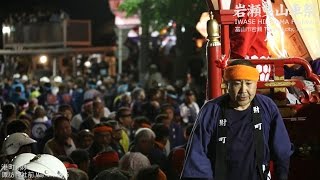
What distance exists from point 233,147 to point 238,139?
71 millimetres

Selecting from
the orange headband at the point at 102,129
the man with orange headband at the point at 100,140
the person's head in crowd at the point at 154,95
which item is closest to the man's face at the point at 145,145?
the man with orange headband at the point at 100,140

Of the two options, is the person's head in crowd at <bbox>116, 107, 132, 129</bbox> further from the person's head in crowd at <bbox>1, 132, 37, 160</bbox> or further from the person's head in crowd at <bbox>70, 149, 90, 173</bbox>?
the person's head in crowd at <bbox>1, 132, 37, 160</bbox>

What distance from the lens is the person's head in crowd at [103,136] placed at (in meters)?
8.76

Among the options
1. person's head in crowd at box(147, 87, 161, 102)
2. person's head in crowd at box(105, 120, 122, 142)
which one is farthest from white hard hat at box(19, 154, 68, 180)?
person's head in crowd at box(147, 87, 161, 102)

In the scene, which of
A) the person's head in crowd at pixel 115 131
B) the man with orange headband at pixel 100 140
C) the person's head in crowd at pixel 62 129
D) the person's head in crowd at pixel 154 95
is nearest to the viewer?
the man with orange headband at pixel 100 140

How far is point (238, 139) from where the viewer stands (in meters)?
4.96

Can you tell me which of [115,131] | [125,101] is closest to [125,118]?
[115,131]

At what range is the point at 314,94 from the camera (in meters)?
6.27

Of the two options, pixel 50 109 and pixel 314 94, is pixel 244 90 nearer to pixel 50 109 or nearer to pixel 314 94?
pixel 314 94

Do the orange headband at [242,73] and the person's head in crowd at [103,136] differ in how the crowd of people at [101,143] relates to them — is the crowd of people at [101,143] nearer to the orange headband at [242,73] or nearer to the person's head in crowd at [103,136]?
the person's head in crowd at [103,136]

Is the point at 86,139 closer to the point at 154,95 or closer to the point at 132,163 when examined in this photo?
the point at 132,163

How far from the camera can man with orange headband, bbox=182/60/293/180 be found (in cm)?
492

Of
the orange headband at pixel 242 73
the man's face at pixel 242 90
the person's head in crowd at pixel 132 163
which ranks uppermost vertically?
the orange headband at pixel 242 73

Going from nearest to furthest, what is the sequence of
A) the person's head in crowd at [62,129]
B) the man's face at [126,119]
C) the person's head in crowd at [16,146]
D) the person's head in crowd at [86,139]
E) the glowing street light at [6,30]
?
1. the person's head in crowd at [16,146]
2. the person's head in crowd at [62,129]
3. the person's head in crowd at [86,139]
4. the man's face at [126,119]
5. the glowing street light at [6,30]
